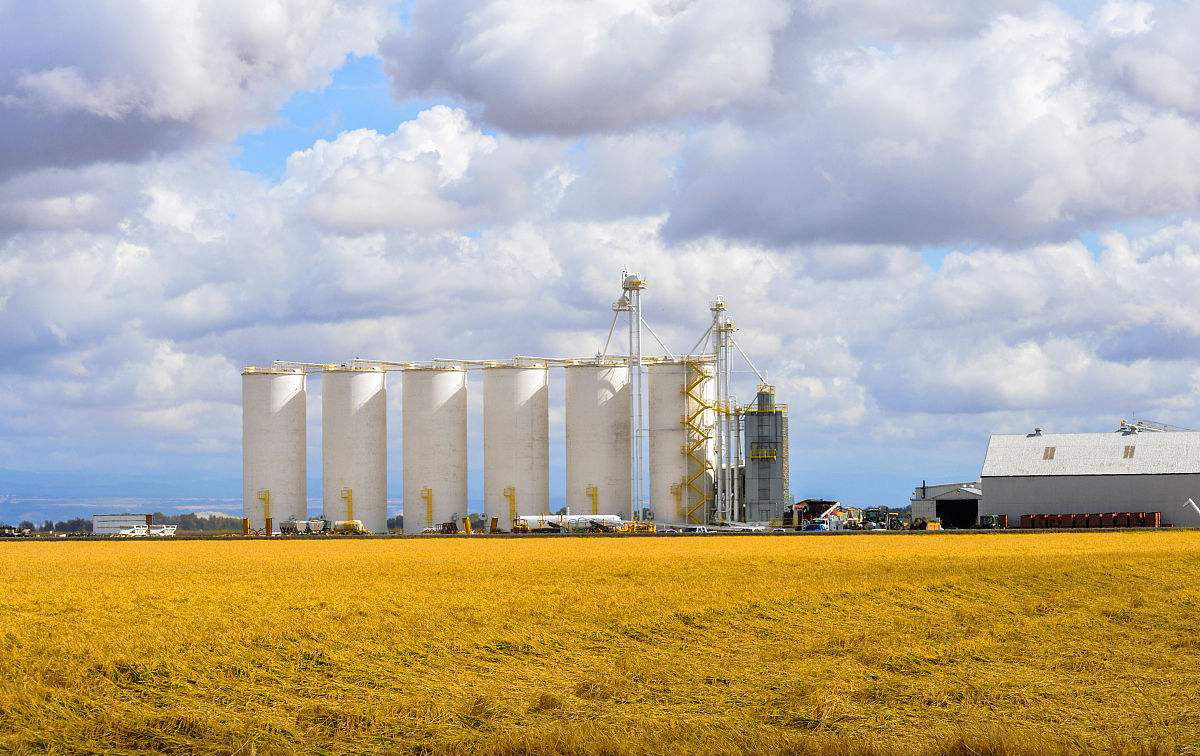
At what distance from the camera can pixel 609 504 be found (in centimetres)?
10850

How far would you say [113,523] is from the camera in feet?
413

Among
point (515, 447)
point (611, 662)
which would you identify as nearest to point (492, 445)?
point (515, 447)

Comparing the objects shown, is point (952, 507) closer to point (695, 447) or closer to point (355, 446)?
point (695, 447)

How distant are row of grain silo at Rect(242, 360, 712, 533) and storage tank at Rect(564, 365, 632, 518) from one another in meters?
0.08

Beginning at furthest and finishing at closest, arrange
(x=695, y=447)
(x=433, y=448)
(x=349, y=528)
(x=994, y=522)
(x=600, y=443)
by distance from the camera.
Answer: (x=433, y=448)
(x=349, y=528)
(x=600, y=443)
(x=695, y=447)
(x=994, y=522)

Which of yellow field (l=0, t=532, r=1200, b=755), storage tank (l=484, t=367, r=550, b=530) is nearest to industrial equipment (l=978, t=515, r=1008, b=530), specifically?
storage tank (l=484, t=367, r=550, b=530)

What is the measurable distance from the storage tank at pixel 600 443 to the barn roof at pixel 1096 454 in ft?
92.7

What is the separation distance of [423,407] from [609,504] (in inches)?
Answer: 660

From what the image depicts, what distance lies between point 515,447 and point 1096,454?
44.8 meters

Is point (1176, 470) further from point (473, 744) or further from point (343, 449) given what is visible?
point (473, 744)

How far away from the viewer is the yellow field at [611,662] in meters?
18.1

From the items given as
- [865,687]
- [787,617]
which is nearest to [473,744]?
[865,687]

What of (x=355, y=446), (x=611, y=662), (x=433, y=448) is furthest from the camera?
(x=355, y=446)

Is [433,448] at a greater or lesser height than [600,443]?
lesser
